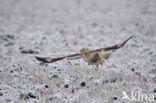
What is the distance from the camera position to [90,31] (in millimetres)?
9484

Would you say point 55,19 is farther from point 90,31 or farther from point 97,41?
point 97,41

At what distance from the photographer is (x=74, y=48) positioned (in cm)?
742

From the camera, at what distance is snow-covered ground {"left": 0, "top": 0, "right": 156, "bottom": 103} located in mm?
4367

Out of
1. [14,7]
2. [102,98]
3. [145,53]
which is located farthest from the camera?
[14,7]

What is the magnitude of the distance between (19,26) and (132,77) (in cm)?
629

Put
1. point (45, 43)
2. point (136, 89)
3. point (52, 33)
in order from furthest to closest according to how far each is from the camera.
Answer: point (52, 33), point (45, 43), point (136, 89)

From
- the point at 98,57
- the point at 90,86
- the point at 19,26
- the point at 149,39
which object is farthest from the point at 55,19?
the point at 90,86

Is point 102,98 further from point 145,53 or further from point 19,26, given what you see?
A: point 19,26

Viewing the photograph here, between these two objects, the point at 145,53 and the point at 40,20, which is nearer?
the point at 145,53

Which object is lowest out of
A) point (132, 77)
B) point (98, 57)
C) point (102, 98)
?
point (102, 98)

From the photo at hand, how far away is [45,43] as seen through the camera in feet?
25.9

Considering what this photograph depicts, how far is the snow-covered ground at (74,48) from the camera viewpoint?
4367 mm

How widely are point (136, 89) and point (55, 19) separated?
758cm

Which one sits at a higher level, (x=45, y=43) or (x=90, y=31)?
(x=90, y=31)
